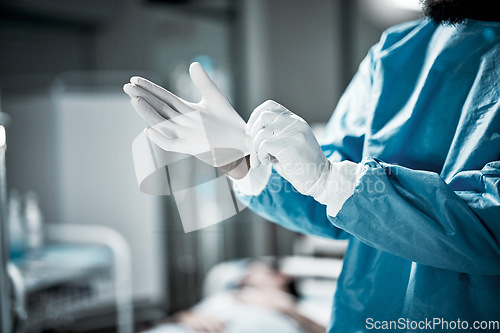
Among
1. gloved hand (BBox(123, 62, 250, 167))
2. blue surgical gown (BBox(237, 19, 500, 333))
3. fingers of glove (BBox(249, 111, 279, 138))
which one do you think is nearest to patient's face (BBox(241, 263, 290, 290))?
blue surgical gown (BBox(237, 19, 500, 333))

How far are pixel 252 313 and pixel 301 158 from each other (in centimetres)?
121

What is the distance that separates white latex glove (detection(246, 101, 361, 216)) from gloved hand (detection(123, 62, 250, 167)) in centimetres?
10

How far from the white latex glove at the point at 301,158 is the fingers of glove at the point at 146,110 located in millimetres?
170

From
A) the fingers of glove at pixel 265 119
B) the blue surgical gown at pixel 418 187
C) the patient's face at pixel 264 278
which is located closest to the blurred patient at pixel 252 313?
the patient's face at pixel 264 278

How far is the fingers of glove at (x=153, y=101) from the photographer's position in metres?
0.79

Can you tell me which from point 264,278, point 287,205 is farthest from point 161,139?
point 264,278

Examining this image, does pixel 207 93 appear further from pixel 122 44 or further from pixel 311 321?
pixel 122 44

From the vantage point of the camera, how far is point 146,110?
80 cm

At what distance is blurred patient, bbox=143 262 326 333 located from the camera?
171 centimetres

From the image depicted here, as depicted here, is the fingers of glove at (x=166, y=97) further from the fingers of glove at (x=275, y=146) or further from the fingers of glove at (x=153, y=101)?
the fingers of glove at (x=275, y=146)

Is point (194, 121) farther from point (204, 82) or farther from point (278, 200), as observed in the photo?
point (278, 200)

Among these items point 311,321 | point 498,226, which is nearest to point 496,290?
point 498,226

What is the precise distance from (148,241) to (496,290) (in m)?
2.32

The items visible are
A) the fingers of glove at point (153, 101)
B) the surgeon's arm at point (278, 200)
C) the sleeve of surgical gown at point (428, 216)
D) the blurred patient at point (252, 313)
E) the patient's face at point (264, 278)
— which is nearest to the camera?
the sleeve of surgical gown at point (428, 216)
